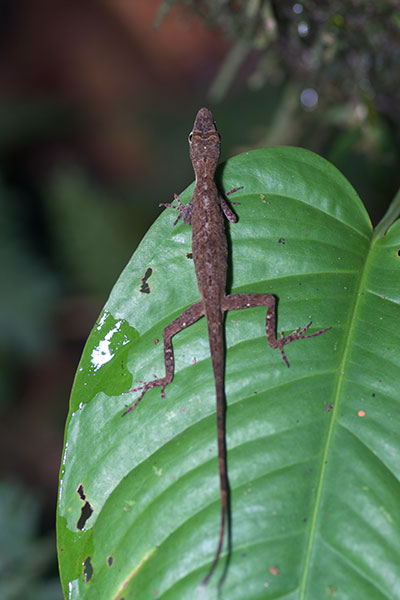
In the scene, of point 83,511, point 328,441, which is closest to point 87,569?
point 83,511

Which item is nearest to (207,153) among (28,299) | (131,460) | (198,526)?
(131,460)

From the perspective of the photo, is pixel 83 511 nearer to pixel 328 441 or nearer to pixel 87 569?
pixel 87 569

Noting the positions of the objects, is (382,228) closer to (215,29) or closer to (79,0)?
(215,29)

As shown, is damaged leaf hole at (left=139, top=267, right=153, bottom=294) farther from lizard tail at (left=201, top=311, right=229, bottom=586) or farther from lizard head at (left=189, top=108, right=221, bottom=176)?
lizard head at (left=189, top=108, right=221, bottom=176)

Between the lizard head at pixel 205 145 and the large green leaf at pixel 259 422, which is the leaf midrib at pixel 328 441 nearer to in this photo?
the large green leaf at pixel 259 422

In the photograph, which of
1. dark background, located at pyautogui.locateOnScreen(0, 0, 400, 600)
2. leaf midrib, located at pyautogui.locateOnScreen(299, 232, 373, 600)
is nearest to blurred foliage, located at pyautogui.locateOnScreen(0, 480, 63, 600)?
dark background, located at pyautogui.locateOnScreen(0, 0, 400, 600)

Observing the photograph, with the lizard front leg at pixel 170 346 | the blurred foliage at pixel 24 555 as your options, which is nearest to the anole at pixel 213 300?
the lizard front leg at pixel 170 346
